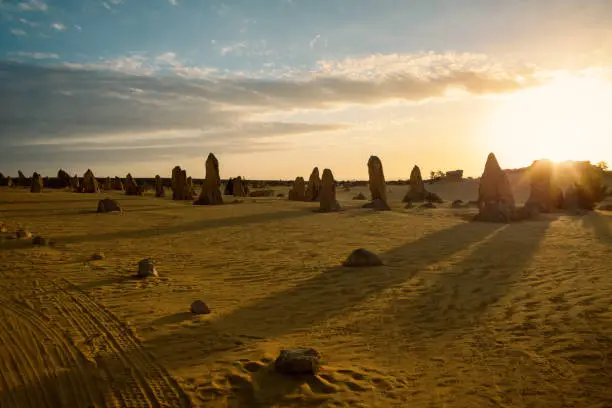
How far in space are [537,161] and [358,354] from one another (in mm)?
24133

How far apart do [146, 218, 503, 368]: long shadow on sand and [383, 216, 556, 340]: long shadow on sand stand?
0.79 m

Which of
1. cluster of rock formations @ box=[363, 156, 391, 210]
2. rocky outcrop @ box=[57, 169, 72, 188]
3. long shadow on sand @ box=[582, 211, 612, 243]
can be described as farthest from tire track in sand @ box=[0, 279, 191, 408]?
rocky outcrop @ box=[57, 169, 72, 188]

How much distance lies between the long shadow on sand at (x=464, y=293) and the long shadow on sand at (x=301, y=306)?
0.79 meters

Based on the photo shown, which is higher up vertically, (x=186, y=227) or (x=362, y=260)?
(x=186, y=227)

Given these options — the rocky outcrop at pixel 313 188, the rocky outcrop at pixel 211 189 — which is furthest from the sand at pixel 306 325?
the rocky outcrop at pixel 313 188

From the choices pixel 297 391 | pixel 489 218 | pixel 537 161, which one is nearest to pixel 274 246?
pixel 297 391

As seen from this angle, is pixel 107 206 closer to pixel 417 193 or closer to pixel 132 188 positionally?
pixel 132 188

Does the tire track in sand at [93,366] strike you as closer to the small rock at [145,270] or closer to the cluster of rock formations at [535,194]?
the small rock at [145,270]

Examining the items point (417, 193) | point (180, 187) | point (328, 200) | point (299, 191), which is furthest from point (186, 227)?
point (417, 193)

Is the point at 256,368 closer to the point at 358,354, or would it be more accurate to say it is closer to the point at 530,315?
the point at 358,354

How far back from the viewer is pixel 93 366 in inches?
184

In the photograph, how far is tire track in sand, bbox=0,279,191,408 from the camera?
13.4 feet

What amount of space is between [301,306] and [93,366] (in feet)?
11.1

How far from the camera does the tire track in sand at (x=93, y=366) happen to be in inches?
161
